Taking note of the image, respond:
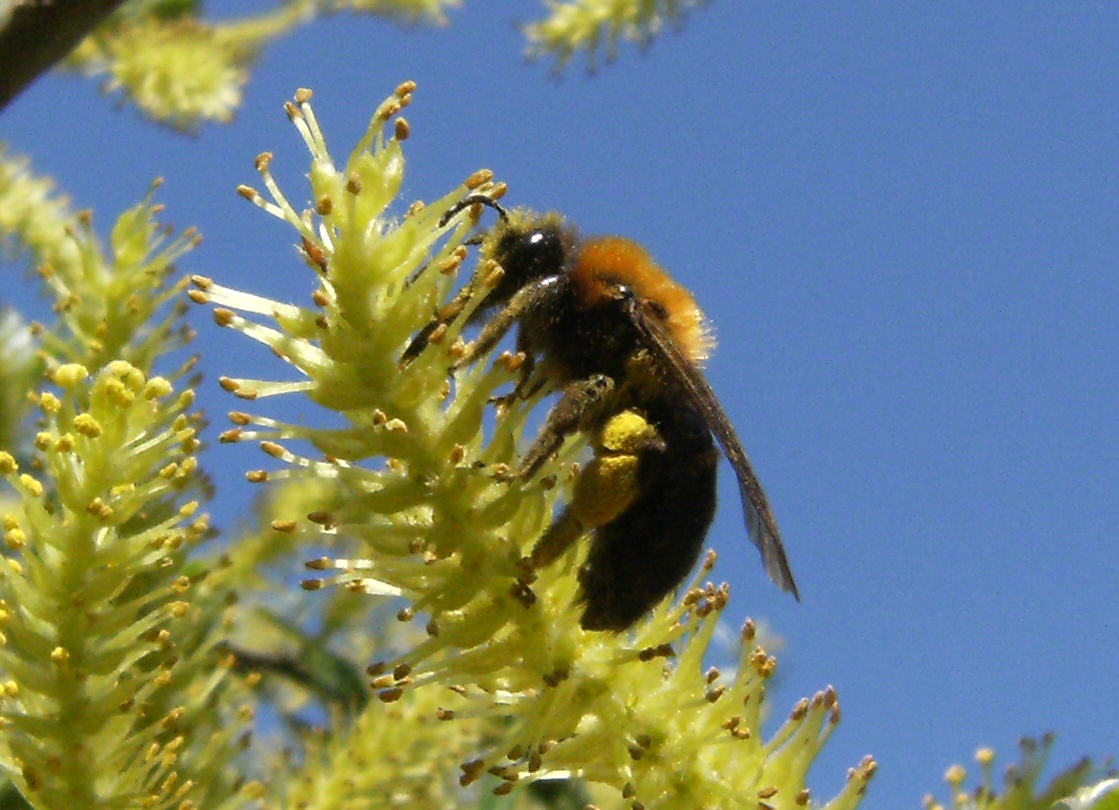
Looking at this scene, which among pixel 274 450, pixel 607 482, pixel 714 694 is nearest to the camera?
pixel 274 450

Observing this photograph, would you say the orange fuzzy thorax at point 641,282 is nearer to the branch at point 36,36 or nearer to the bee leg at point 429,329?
the bee leg at point 429,329

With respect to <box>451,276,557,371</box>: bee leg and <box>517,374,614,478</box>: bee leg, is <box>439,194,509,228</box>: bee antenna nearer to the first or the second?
<box>451,276,557,371</box>: bee leg

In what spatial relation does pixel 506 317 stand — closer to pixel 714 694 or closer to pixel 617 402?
pixel 617 402

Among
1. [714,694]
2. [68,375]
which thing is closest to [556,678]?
[714,694]

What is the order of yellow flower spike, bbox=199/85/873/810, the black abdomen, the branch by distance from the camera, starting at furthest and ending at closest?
1. the branch
2. the black abdomen
3. yellow flower spike, bbox=199/85/873/810

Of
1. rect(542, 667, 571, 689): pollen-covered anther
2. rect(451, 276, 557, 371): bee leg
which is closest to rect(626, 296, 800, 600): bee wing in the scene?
rect(451, 276, 557, 371): bee leg

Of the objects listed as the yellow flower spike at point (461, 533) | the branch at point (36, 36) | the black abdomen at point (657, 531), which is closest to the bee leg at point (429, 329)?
the yellow flower spike at point (461, 533)

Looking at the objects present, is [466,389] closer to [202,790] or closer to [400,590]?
[400,590]

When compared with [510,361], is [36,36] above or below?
above

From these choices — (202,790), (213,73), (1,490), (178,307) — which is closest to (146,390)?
(178,307)

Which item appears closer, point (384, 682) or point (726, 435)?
point (384, 682)
